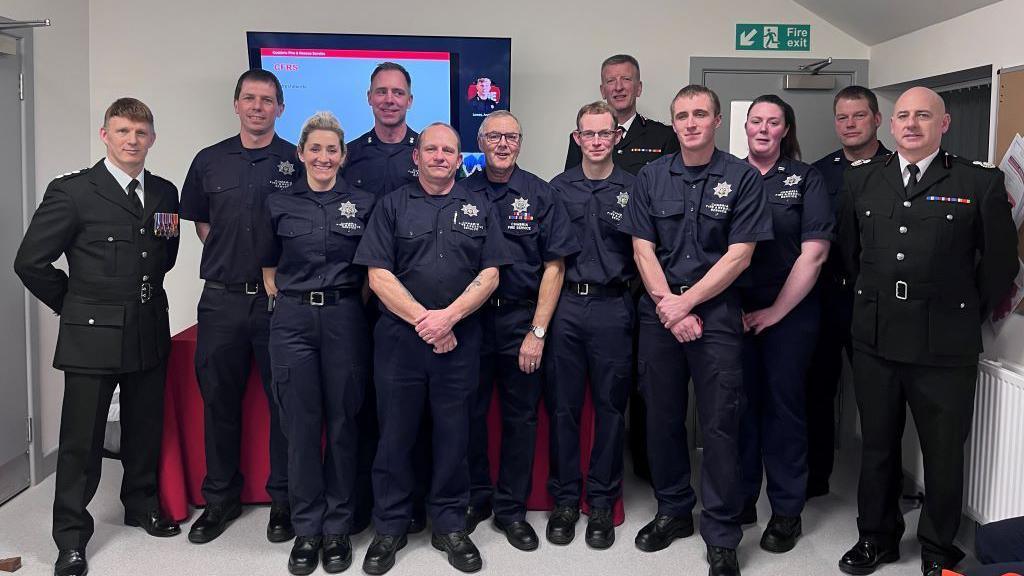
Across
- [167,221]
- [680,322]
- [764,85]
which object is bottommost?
[680,322]

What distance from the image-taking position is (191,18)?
16.9ft

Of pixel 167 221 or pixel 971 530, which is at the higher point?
pixel 167 221

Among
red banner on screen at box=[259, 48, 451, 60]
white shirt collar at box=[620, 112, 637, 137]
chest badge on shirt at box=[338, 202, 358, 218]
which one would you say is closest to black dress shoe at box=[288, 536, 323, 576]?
chest badge on shirt at box=[338, 202, 358, 218]

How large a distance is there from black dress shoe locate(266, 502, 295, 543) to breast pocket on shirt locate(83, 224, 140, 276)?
3.74 ft

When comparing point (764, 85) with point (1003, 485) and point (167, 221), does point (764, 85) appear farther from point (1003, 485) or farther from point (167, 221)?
point (167, 221)

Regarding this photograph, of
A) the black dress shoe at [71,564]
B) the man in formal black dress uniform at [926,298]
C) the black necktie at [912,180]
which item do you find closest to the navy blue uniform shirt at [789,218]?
the man in formal black dress uniform at [926,298]

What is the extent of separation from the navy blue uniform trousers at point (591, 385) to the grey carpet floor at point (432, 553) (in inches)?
9.7

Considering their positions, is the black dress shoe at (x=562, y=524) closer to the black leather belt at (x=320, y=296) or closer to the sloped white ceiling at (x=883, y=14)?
the black leather belt at (x=320, y=296)

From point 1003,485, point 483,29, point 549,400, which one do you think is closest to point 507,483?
point 549,400

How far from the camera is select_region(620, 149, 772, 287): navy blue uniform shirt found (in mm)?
3316

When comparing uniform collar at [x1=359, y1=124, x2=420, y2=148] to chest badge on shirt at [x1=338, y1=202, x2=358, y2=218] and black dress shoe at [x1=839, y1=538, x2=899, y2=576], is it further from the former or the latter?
black dress shoe at [x1=839, y1=538, x2=899, y2=576]

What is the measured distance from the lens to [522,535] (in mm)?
3635

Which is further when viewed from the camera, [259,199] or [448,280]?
[259,199]

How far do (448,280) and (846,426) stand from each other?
293 cm
